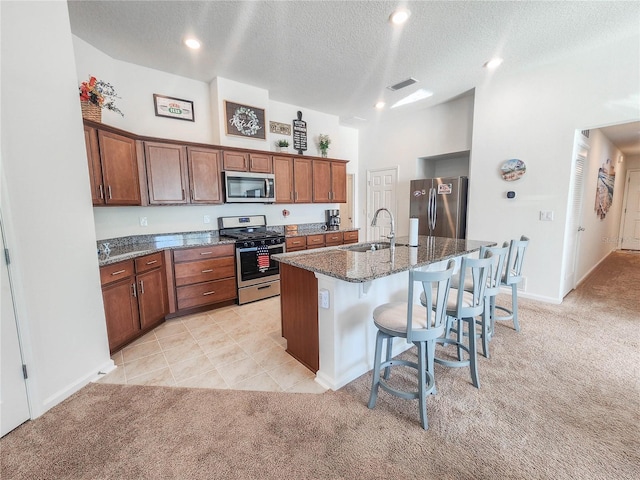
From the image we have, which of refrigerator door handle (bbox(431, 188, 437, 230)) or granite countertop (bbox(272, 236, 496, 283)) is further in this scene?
refrigerator door handle (bbox(431, 188, 437, 230))

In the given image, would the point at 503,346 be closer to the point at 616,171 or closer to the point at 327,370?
the point at 327,370

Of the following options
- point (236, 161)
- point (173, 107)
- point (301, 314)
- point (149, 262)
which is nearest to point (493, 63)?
point (236, 161)

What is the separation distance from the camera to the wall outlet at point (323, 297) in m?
1.92

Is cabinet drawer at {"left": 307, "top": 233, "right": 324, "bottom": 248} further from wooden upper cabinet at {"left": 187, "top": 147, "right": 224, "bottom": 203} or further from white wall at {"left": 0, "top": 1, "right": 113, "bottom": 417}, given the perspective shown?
white wall at {"left": 0, "top": 1, "right": 113, "bottom": 417}

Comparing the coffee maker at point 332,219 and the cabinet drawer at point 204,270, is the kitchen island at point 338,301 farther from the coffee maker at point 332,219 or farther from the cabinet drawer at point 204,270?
the coffee maker at point 332,219

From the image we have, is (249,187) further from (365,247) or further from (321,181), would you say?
(365,247)

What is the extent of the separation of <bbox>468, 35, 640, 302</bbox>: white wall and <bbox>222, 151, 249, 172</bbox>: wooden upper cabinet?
3.38 metres

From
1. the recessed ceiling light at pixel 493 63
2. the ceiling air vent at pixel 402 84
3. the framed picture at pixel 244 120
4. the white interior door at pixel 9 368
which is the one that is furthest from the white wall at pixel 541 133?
the white interior door at pixel 9 368

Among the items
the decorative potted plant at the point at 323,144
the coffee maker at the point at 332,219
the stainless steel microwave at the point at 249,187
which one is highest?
the decorative potted plant at the point at 323,144

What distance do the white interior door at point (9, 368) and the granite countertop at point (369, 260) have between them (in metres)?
1.65

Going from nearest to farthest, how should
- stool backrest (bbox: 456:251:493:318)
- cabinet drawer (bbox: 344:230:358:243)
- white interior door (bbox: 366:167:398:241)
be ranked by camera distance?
stool backrest (bbox: 456:251:493:318) < cabinet drawer (bbox: 344:230:358:243) < white interior door (bbox: 366:167:398:241)

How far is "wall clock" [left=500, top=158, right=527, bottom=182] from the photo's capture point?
3.65 m

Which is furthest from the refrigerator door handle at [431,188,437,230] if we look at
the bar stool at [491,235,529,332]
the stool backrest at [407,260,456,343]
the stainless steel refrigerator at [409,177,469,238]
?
the stool backrest at [407,260,456,343]

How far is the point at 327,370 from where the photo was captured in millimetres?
2033
